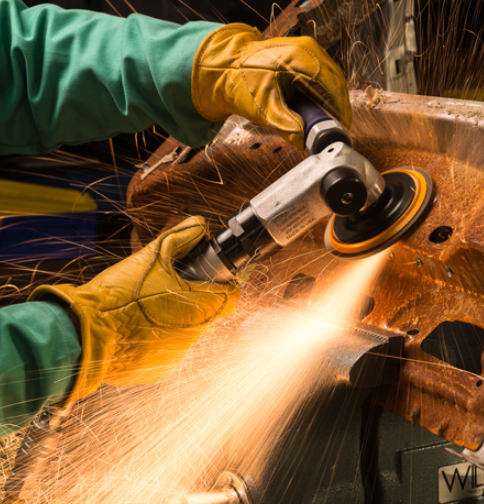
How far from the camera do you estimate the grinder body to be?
1155mm

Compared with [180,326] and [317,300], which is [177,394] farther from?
[317,300]

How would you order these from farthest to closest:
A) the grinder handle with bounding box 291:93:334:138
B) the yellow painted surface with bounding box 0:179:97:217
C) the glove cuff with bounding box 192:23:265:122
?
the yellow painted surface with bounding box 0:179:97:217
the glove cuff with bounding box 192:23:265:122
the grinder handle with bounding box 291:93:334:138

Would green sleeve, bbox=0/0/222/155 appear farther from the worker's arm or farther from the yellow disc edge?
the yellow disc edge

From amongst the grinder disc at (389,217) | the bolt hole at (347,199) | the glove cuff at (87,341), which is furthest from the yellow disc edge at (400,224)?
the glove cuff at (87,341)

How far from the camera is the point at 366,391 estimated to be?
1.23 meters

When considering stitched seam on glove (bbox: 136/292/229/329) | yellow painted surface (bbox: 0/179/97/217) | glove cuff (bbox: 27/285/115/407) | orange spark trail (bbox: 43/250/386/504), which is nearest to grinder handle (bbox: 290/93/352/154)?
orange spark trail (bbox: 43/250/386/504)

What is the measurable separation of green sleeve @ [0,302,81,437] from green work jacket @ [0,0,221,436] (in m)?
0.83

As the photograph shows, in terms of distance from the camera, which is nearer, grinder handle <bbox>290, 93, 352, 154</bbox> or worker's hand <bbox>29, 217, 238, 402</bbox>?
grinder handle <bbox>290, 93, 352, 154</bbox>

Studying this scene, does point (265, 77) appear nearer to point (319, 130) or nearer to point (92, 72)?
point (319, 130)

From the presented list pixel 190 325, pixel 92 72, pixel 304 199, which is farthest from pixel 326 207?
pixel 92 72

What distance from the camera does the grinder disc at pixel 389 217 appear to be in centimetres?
130

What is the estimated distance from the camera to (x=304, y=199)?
123 centimetres

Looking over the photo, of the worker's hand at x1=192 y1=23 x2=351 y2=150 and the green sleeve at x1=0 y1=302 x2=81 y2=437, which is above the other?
the worker's hand at x1=192 y1=23 x2=351 y2=150

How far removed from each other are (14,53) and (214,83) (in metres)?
0.78
